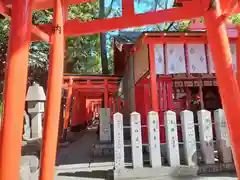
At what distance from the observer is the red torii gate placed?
223 cm

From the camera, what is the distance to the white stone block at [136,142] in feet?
17.4

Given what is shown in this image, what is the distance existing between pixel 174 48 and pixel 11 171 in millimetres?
6500

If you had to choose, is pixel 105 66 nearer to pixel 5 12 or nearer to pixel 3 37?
pixel 3 37

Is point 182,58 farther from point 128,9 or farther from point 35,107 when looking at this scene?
point 35,107

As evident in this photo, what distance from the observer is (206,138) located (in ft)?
18.2

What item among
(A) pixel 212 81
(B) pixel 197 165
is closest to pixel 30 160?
(B) pixel 197 165

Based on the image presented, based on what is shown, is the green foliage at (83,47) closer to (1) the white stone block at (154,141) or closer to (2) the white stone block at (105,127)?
(2) the white stone block at (105,127)

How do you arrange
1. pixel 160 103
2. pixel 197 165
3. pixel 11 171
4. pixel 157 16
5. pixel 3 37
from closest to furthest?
pixel 11 171 < pixel 157 16 < pixel 197 165 < pixel 160 103 < pixel 3 37

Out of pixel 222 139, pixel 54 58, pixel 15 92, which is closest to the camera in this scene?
pixel 15 92

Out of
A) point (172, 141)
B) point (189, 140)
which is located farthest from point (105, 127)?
point (189, 140)

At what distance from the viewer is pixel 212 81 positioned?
11.3m

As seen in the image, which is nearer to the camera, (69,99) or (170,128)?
(170,128)

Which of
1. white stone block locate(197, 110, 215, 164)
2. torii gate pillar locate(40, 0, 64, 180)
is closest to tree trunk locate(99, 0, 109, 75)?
white stone block locate(197, 110, 215, 164)

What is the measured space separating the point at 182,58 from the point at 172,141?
10.6ft
